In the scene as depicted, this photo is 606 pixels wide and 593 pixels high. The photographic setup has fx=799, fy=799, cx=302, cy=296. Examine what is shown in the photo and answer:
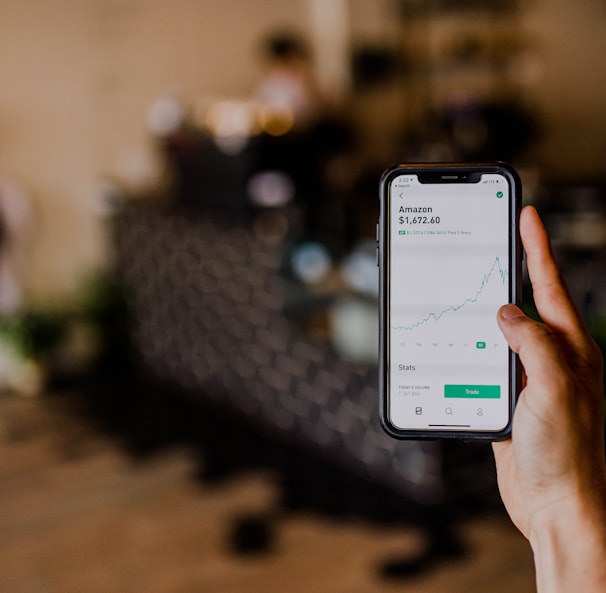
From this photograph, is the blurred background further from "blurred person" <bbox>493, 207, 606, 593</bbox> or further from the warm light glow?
"blurred person" <bbox>493, 207, 606, 593</bbox>

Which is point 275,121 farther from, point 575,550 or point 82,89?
point 575,550

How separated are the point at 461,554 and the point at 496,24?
4672 millimetres

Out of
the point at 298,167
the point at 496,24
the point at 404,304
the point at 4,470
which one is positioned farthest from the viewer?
the point at 496,24

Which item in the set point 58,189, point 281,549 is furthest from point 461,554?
point 58,189

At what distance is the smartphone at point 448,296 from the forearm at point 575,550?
111 mm

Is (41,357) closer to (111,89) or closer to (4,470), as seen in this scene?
(4,470)

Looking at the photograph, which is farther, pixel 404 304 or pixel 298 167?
pixel 298 167

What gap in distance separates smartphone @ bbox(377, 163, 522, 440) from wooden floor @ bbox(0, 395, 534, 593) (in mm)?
1590

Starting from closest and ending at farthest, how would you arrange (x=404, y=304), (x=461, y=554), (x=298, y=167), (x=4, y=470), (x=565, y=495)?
(x=565, y=495)
(x=404, y=304)
(x=461, y=554)
(x=4, y=470)
(x=298, y=167)

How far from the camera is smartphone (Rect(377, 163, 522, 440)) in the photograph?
0.80 m

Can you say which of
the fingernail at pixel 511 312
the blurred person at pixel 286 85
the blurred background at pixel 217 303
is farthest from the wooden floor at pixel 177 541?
the blurred person at pixel 286 85

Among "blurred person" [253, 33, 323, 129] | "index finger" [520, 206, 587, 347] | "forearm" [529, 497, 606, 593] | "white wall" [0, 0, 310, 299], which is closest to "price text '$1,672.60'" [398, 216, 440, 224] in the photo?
"index finger" [520, 206, 587, 347]

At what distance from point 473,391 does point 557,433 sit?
0.12 meters

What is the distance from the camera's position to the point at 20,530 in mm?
2691
